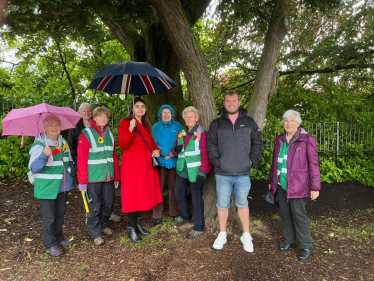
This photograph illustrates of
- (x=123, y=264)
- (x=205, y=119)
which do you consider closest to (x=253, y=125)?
(x=205, y=119)

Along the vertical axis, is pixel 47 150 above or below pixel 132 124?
below

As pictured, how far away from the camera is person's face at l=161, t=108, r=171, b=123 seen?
4359mm

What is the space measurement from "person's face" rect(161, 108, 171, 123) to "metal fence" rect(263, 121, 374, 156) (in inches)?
142

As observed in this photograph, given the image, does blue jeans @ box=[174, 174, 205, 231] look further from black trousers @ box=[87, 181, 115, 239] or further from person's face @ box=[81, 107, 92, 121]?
person's face @ box=[81, 107, 92, 121]

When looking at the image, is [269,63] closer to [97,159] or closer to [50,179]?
[97,159]

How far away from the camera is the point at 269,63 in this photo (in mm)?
4379

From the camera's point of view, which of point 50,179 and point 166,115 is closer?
point 50,179

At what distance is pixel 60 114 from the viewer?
3639mm

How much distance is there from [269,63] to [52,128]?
10.4 feet

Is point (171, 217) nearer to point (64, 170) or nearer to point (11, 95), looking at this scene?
point (64, 170)

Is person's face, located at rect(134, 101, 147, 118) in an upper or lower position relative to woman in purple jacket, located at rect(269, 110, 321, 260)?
upper

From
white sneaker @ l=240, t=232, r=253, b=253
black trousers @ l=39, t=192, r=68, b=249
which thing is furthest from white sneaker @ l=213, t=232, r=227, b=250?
black trousers @ l=39, t=192, r=68, b=249

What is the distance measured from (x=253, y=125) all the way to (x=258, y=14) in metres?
3.28

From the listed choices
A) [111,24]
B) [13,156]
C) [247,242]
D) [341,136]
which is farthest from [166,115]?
[341,136]
